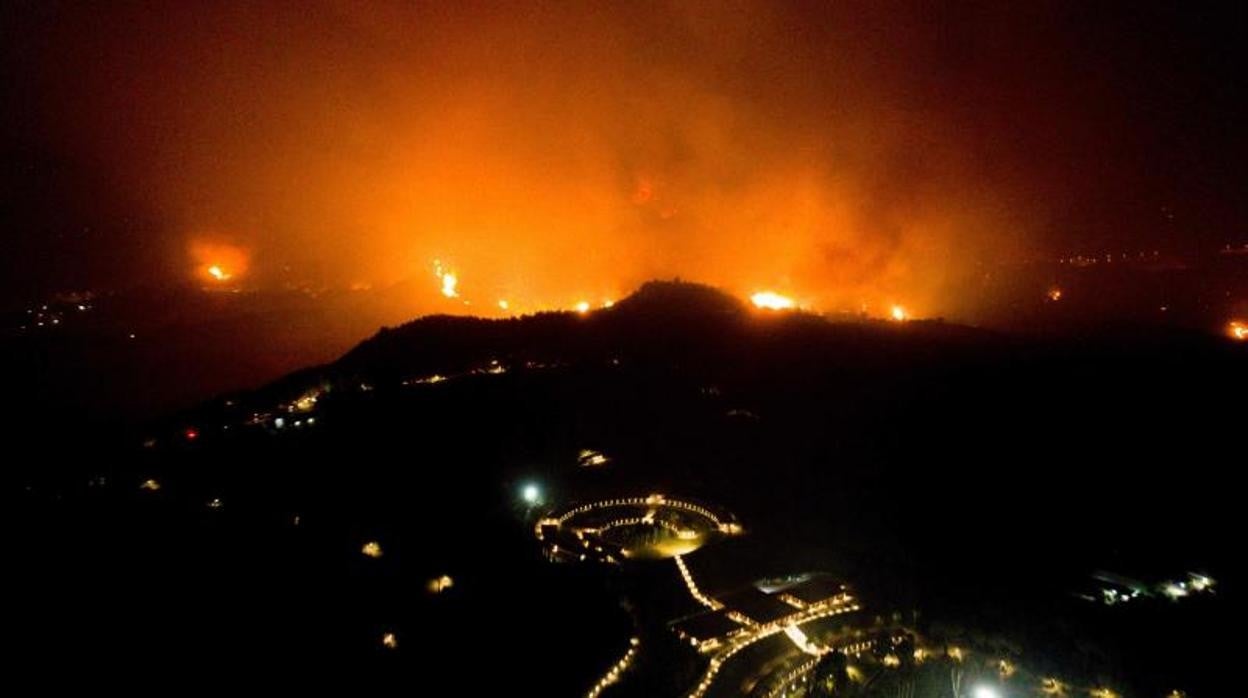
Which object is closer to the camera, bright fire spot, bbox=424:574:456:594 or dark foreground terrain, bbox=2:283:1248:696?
dark foreground terrain, bbox=2:283:1248:696

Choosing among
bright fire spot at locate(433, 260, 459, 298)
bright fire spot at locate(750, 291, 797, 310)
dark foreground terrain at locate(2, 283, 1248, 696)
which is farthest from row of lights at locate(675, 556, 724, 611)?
bright fire spot at locate(433, 260, 459, 298)

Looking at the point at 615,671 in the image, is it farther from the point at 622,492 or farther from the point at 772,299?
the point at 772,299

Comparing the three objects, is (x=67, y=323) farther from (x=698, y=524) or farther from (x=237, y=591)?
(x=698, y=524)

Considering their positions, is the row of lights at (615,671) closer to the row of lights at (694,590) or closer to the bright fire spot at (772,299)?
the row of lights at (694,590)

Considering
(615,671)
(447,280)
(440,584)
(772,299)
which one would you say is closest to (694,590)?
(615,671)

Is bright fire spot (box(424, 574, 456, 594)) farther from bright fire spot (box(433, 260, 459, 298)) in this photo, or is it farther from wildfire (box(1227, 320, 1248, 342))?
bright fire spot (box(433, 260, 459, 298))

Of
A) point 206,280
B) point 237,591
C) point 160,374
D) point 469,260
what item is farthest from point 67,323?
point 237,591

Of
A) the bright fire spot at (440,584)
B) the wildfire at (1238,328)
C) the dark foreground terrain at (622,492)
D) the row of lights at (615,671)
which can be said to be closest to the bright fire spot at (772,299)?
the dark foreground terrain at (622,492)
